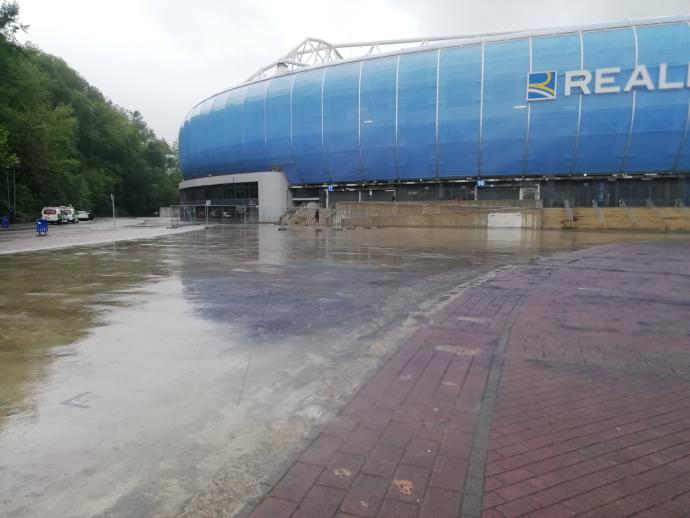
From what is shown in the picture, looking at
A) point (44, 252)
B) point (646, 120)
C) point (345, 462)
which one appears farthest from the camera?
point (646, 120)

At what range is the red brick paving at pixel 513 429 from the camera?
9.27 feet

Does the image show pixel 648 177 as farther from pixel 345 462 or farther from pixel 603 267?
pixel 345 462

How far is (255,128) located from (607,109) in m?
39.0

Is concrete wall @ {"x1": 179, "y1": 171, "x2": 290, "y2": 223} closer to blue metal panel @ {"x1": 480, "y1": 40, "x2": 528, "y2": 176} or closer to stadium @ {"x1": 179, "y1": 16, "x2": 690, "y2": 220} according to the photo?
stadium @ {"x1": 179, "y1": 16, "x2": 690, "y2": 220}

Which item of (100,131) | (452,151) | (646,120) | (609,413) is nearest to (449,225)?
(452,151)

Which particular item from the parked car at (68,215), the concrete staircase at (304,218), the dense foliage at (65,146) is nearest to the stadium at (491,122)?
the concrete staircase at (304,218)

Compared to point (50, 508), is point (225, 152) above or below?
above

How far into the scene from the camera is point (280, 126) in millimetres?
58656

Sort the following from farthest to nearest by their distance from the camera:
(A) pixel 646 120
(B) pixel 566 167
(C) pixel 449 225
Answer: (B) pixel 566 167
(A) pixel 646 120
(C) pixel 449 225

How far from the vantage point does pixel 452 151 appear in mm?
50062

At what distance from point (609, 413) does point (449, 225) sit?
34.0 m

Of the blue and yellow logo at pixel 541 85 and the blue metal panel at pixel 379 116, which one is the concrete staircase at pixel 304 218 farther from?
the blue and yellow logo at pixel 541 85

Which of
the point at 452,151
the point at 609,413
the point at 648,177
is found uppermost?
the point at 452,151

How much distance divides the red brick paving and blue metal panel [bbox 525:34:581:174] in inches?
1740
